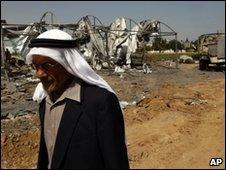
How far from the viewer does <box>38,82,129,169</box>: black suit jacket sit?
2420mm

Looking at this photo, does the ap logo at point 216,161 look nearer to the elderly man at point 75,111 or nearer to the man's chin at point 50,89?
the elderly man at point 75,111

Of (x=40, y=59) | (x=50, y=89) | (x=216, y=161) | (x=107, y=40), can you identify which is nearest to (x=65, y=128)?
(x=50, y=89)

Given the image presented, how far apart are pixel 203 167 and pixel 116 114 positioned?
4.68m

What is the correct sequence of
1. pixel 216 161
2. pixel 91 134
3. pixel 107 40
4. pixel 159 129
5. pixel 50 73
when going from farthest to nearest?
pixel 107 40 < pixel 159 129 < pixel 216 161 < pixel 50 73 < pixel 91 134

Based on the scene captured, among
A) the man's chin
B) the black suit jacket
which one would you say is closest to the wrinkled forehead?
the man's chin

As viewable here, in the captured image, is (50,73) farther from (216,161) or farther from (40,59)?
(216,161)

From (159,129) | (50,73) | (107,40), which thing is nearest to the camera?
(50,73)

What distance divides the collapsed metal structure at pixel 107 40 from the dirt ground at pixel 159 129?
6387 millimetres

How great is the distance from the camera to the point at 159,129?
8.86 meters

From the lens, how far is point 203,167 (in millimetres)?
6797

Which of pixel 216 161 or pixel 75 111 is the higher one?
pixel 75 111

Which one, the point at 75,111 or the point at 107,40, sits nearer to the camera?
the point at 75,111

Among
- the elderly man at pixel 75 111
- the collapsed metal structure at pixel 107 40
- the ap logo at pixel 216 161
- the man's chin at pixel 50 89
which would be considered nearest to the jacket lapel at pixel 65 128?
the elderly man at pixel 75 111

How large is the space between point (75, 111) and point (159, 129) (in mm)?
6482
